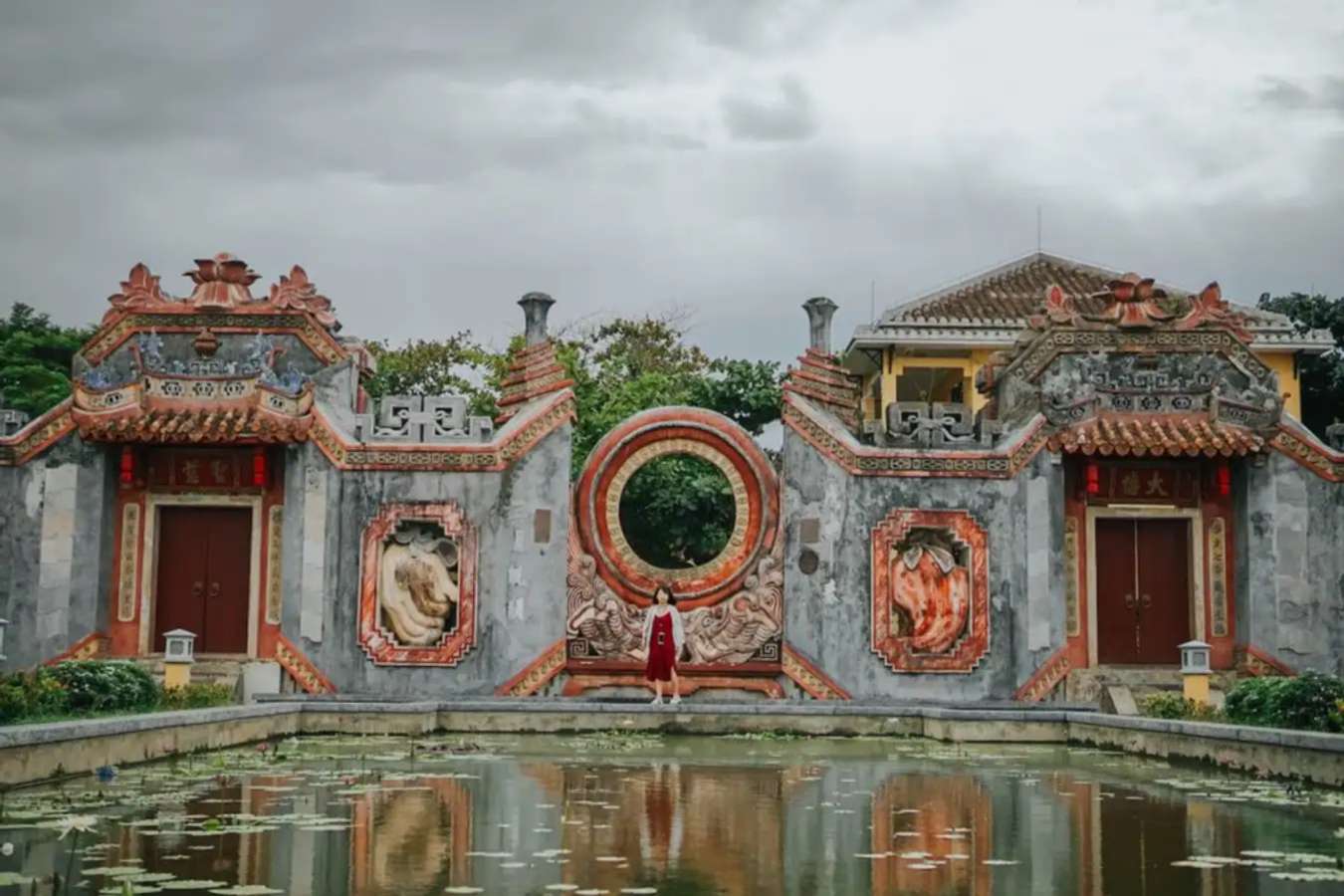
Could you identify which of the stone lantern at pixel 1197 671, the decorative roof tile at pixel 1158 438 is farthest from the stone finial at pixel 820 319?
the stone lantern at pixel 1197 671

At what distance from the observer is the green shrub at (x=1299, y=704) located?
41.6 ft

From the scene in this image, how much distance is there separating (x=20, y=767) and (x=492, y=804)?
308 centimetres

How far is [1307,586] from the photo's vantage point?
19.2 metres

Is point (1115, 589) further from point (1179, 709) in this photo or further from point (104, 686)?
point (104, 686)

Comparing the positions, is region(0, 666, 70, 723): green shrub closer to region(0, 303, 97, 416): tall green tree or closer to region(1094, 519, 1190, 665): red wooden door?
region(1094, 519, 1190, 665): red wooden door

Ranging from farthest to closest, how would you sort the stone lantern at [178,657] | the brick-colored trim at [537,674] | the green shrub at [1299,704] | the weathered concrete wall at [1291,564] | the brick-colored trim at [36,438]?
the brick-colored trim at [36,438]
the weathered concrete wall at [1291,564]
the brick-colored trim at [537,674]
the stone lantern at [178,657]
the green shrub at [1299,704]


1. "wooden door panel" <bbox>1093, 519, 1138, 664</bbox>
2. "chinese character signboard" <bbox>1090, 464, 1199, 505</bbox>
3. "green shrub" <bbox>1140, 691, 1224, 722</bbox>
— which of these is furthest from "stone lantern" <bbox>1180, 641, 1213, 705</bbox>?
"chinese character signboard" <bbox>1090, 464, 1199, 505</bbox>

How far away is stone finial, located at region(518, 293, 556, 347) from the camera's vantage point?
20.0 metres

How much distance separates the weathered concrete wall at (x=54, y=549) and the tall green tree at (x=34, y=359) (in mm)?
13431

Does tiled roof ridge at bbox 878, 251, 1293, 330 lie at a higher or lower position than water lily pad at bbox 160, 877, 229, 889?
higher

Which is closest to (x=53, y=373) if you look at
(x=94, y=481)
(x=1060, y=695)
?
(x=94, y=481)

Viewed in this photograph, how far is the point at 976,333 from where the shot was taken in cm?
3192

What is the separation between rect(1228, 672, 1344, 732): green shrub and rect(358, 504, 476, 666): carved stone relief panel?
8930mm

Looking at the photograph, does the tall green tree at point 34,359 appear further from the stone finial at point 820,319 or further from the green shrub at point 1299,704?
the green shrub at point 1299,704
